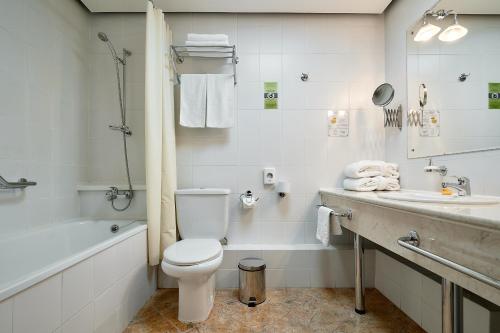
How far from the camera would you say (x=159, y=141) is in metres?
1.57

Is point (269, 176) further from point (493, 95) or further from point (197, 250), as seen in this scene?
point (493, 95)

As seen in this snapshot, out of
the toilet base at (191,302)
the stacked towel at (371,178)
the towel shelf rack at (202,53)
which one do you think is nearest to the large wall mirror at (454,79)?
the stacked towel at (371,178)

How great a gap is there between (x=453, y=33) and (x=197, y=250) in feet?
6.44

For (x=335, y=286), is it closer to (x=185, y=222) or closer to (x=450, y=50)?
(x=185, y=222)

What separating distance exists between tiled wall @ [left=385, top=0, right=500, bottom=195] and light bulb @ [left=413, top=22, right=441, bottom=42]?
120 mm

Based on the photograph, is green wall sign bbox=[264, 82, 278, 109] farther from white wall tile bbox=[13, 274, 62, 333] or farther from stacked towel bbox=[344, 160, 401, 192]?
white wall tile bbox=[13, 274, 62, 333]

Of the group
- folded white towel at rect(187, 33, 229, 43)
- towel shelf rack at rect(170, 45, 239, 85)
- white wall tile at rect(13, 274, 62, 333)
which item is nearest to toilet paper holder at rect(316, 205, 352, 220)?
towel shelf rack at rect(170, 45, 239, 85)

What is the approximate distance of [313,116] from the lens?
6.17 feet

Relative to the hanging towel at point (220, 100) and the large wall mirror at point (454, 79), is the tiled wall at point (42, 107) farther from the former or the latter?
the large wall mirror at point (454, 79)

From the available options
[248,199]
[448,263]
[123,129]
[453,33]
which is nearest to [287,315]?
[248,199]

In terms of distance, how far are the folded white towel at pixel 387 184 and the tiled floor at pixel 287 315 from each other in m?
0.79

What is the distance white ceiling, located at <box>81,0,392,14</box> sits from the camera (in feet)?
5.67

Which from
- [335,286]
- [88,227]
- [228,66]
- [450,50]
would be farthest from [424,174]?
[88,227]

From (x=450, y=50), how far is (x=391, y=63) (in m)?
0.56
